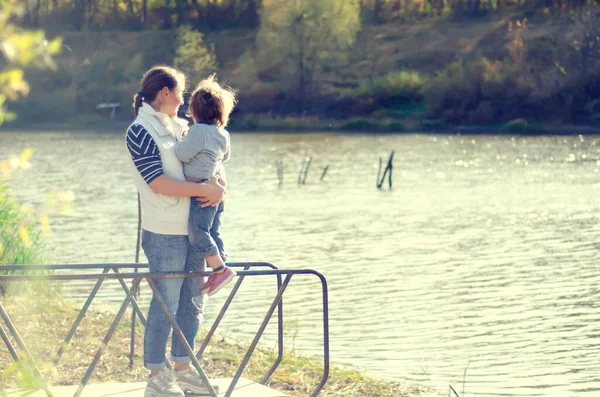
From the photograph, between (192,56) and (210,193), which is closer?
(210,193)

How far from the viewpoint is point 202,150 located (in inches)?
190

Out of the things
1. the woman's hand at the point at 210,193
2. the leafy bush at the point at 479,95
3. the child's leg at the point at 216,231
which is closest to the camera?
the woman's hand at the point at 210,193

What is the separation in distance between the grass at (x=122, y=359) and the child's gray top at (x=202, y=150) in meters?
1.73

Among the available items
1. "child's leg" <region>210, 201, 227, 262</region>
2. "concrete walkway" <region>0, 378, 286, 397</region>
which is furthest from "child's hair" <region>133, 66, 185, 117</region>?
"concrete walkway" <region>0, 378, 286, 397</region>

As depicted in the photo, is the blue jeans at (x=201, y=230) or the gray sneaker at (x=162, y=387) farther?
the gray sneaker at (x=162, y=387)

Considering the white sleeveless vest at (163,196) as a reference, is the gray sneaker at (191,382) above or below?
below

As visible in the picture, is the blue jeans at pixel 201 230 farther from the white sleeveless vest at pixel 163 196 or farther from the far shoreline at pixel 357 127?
the far shoreline at pixel 357 127

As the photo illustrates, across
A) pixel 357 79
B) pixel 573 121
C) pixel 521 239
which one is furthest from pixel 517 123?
pixel 521 239

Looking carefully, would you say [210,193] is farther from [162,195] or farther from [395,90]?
[395,90]

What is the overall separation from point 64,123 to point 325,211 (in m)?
45.3

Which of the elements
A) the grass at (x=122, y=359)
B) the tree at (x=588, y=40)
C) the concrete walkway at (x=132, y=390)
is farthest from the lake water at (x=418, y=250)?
the tree at (x=588, y=40)

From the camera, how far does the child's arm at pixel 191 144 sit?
15.6 feet

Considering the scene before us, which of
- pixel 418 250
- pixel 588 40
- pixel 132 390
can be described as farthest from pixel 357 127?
pixel 132 390

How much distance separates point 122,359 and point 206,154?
2.76 meters
